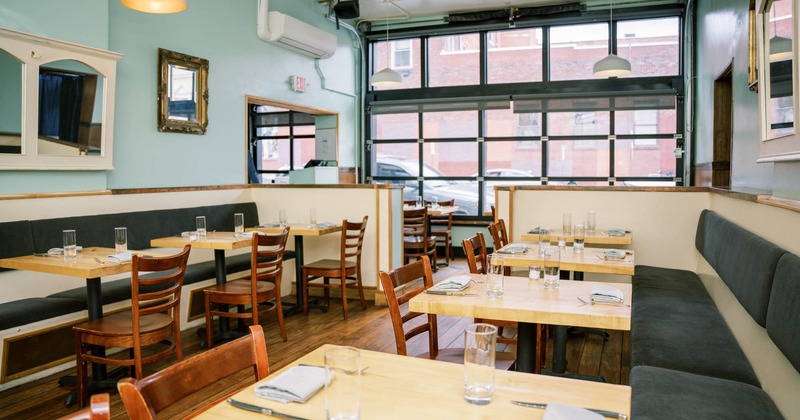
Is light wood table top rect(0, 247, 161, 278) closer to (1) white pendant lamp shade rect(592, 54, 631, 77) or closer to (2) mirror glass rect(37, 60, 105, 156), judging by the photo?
(2) mirror glass rect(37, 60, 105, 156)

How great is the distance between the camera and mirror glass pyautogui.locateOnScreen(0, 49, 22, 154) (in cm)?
414

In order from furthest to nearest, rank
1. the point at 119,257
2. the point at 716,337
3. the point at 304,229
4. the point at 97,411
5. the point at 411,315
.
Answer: the point at 304,229, the point at 119,257, the point at 716,337, the point at 411,315, the point at 97,411

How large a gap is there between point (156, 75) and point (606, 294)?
191 inches

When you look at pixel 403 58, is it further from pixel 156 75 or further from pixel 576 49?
pixel 156 75

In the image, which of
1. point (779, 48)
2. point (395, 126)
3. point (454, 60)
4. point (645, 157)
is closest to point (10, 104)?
point (779, 48)

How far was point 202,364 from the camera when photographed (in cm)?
145

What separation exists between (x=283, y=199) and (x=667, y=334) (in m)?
4.43

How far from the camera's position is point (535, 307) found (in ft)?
7.41

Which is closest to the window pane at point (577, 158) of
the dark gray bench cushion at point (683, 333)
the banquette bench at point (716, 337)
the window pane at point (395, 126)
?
the window pane at point (395, 126)

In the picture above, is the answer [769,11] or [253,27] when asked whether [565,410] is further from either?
[253,27]

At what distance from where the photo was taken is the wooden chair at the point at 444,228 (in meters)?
8.16

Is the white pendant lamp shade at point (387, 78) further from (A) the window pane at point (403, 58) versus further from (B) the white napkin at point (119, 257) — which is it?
(B) the white napkin at point (119, 257)

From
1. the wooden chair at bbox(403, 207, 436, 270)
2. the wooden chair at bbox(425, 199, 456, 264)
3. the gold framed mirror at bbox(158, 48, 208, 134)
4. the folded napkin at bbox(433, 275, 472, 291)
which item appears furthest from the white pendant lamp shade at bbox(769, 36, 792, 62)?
the wooden chair at bbox(425, 199, 456, 264)

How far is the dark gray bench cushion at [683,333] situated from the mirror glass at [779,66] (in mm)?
1129
